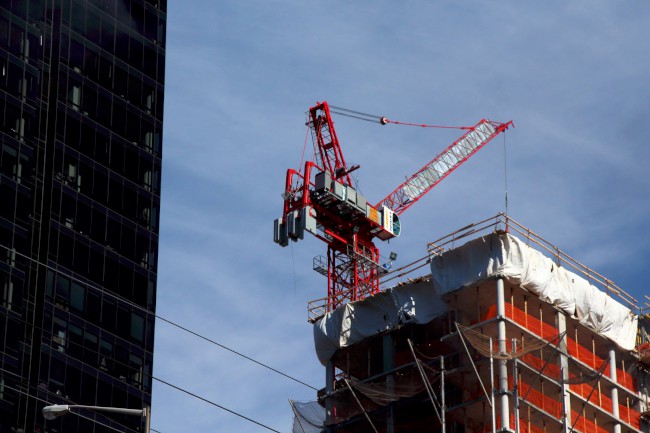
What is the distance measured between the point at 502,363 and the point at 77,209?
44.9 meters

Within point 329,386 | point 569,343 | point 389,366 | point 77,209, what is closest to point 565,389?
point 569,343

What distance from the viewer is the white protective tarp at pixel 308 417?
132 metres

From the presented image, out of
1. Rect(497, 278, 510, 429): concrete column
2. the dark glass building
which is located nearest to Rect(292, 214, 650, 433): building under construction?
Rect(497, 278, 510, 429): concrete column

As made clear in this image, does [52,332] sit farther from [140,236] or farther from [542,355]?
[542,355]

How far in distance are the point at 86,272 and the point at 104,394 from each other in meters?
9.68

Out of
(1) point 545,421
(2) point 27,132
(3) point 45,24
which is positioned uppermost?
(3) point 45,24

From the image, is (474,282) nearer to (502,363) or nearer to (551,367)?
(502,363)

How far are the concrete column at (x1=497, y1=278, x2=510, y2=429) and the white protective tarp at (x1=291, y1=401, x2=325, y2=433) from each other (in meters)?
16.8

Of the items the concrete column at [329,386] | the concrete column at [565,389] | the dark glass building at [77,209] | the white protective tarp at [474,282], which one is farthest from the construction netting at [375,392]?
the dark glass building at [77,209]

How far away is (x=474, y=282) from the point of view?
122062mm

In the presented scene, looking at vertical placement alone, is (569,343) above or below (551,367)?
above

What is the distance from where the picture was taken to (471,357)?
120438 mm

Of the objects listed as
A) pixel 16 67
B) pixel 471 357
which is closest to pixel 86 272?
pixel 16 67

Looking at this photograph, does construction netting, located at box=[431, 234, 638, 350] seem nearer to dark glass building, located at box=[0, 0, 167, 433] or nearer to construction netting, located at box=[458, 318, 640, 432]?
construction netting, located at box=[458, 318, 640, 432]
